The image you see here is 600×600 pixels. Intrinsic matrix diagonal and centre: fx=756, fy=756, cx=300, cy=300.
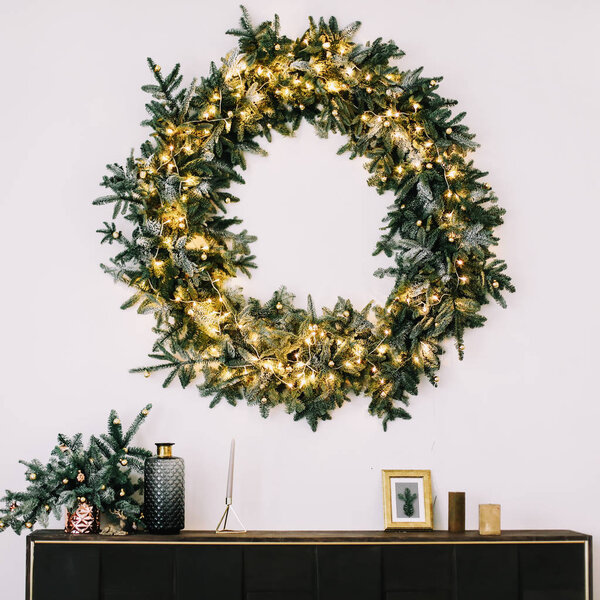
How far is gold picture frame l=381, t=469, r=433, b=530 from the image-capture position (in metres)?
2.38

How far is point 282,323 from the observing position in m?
2.45
